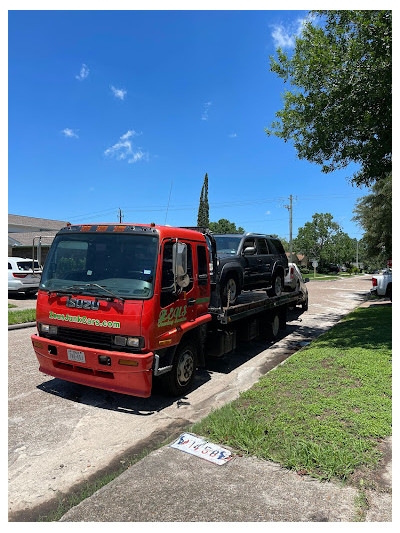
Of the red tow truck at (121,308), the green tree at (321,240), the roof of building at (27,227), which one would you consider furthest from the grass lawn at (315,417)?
the green tree at (321,240)

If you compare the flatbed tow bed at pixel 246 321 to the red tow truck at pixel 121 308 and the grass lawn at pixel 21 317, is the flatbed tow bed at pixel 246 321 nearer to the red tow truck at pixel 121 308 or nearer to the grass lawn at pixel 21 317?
the red tow truck at pixel 121 308

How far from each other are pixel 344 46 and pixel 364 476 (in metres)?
8.86

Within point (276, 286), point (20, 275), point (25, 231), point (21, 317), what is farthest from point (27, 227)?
point (276, 286)

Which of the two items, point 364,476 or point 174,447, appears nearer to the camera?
point 364,476

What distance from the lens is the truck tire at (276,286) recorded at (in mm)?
9114

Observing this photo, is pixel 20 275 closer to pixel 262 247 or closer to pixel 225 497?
pixel 262 247

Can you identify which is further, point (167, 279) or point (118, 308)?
point (167, 279)

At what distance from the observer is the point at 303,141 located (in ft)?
32.3

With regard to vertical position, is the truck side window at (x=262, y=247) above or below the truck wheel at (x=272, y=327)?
above

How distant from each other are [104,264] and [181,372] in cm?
194

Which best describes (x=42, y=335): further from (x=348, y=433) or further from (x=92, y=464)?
(x=348, y=433)

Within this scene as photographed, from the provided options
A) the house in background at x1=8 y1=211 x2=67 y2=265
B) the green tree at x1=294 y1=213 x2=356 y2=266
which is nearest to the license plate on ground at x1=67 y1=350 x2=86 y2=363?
the house in background at x1=8 y1=211 x2=67 y2=265

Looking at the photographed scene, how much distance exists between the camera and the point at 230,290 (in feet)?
22.9

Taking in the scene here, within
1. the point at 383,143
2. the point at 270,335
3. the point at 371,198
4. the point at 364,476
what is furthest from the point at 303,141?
the point at 371,198
